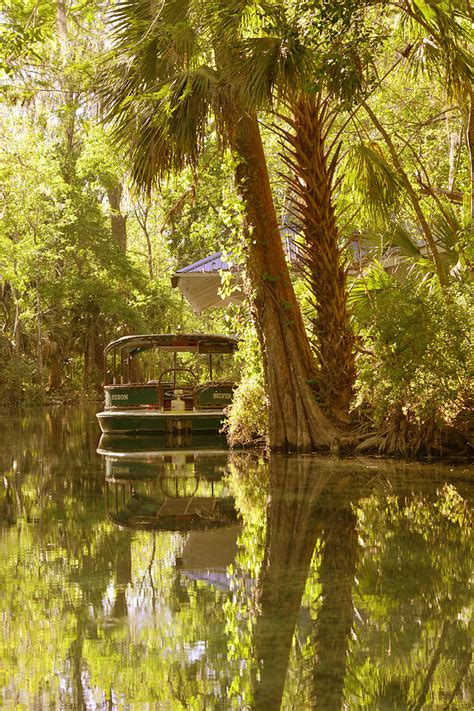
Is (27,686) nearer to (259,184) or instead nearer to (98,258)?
(259,184)

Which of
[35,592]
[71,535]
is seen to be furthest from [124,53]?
[35,592]

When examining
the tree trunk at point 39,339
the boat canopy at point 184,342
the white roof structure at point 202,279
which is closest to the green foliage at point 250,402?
the white roof structure at point 202,279

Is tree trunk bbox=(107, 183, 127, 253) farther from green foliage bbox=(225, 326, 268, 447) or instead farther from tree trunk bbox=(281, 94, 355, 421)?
tree trunk bbox=(281, 94, 355, 421)

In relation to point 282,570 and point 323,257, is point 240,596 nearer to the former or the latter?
point 282,570

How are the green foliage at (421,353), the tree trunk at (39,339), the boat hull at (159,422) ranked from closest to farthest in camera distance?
the green foliage at (421,353)
the boat hull at (159,422)
the tree trunk at (39,339)

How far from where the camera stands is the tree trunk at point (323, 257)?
14141 mm

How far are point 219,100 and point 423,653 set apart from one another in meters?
9.45

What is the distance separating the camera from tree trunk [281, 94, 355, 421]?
1414 centimetres

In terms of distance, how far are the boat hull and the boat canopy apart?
1.84 meters

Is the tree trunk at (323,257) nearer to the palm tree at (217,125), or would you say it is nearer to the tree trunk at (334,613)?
the palm tree at (217,125)

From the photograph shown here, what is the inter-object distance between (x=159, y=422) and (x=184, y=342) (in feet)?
7.87

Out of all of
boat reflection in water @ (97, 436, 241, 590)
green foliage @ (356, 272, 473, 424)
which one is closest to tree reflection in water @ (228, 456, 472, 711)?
boat reflection in water @ (97, 436, 241, 590)

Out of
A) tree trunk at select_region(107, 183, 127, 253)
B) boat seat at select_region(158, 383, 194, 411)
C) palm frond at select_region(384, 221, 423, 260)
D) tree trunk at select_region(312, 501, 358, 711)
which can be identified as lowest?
tree trunk at select_region(312, 501, 358, 711)

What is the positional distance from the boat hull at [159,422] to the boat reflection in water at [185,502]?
4.38 metres
